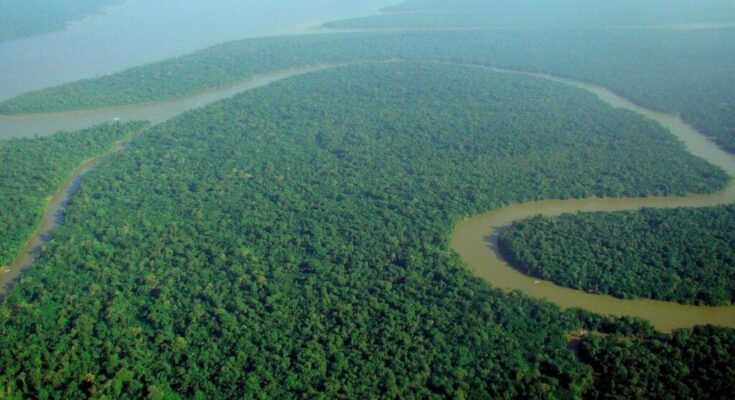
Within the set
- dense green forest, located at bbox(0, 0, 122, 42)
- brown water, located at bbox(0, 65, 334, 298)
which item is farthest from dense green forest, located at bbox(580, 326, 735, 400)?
dense green forest, located at bbox(0, 0, 122, 42)

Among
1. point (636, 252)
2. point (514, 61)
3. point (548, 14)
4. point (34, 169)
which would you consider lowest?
point (636, 252)

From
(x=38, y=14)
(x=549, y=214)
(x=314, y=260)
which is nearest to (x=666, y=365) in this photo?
(x=549, y=214)

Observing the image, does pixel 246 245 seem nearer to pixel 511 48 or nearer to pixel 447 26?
pixel 511 48

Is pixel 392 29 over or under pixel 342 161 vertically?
over

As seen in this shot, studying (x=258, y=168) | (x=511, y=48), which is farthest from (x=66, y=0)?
(x=258, y=168)

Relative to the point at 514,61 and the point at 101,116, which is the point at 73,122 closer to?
the point at 101,116

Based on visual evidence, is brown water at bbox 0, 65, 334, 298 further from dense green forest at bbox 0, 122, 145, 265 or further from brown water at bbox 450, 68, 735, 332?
brown water at bbox 450, 68, 735, 332

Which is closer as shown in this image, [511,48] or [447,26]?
[511,48]

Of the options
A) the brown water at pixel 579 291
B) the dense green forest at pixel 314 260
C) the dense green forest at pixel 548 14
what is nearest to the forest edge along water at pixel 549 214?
the brown water at pixel 579 291
